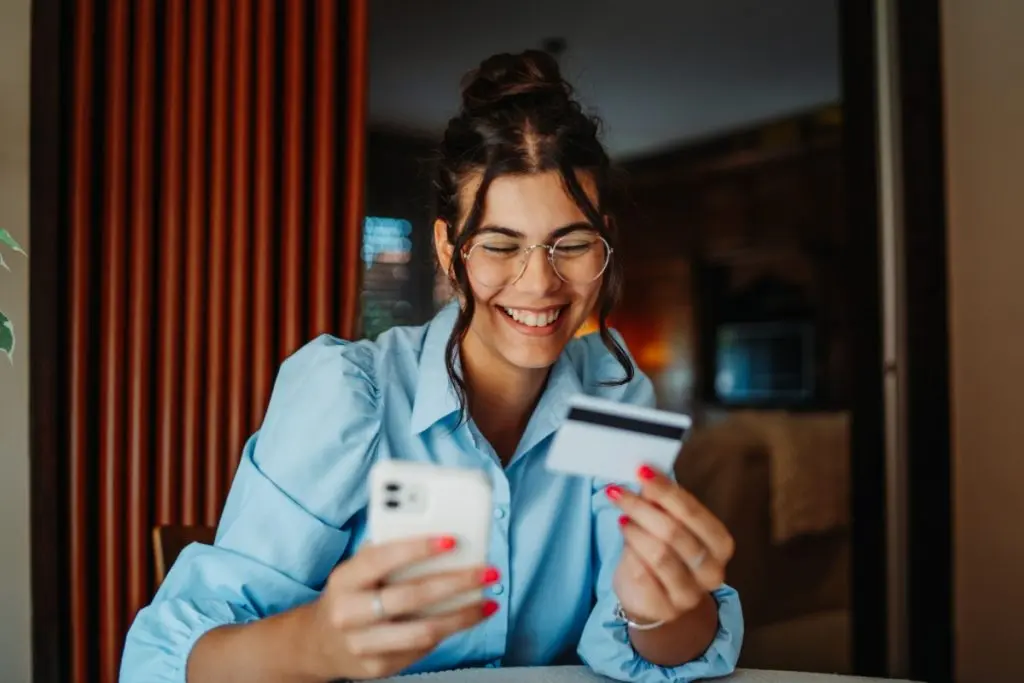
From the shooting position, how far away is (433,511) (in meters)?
0.66

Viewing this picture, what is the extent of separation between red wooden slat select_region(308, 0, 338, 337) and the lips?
932 mm

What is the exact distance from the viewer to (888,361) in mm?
2178

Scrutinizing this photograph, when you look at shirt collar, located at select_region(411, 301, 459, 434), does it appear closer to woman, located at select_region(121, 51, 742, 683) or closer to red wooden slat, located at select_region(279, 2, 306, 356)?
woman, located at select_region(121, 51, 742, 683)

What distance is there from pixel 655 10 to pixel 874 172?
7.38 ft

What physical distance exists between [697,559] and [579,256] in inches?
15.4

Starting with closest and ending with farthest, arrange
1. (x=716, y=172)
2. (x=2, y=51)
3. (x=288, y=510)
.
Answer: (x=288, y=510)
(x=2, y=51)
(x=716, y=172)

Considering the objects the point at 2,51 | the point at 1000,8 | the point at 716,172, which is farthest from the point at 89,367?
the point at 716,172

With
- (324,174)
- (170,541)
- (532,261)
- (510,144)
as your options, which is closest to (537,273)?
(532,261)

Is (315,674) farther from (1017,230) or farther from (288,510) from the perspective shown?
(1017,230)

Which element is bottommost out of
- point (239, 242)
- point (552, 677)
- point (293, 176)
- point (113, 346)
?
point (552, 677)

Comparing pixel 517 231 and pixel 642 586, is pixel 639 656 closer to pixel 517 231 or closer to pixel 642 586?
pixel 642 586

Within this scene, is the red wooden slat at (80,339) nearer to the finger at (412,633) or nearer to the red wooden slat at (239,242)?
the red wooden slat at (239,242)

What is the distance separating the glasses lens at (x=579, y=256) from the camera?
1009mm

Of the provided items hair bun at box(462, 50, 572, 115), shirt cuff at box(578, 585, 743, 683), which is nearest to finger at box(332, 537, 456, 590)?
shirt cuff at box(578, 585, 743, 683)
